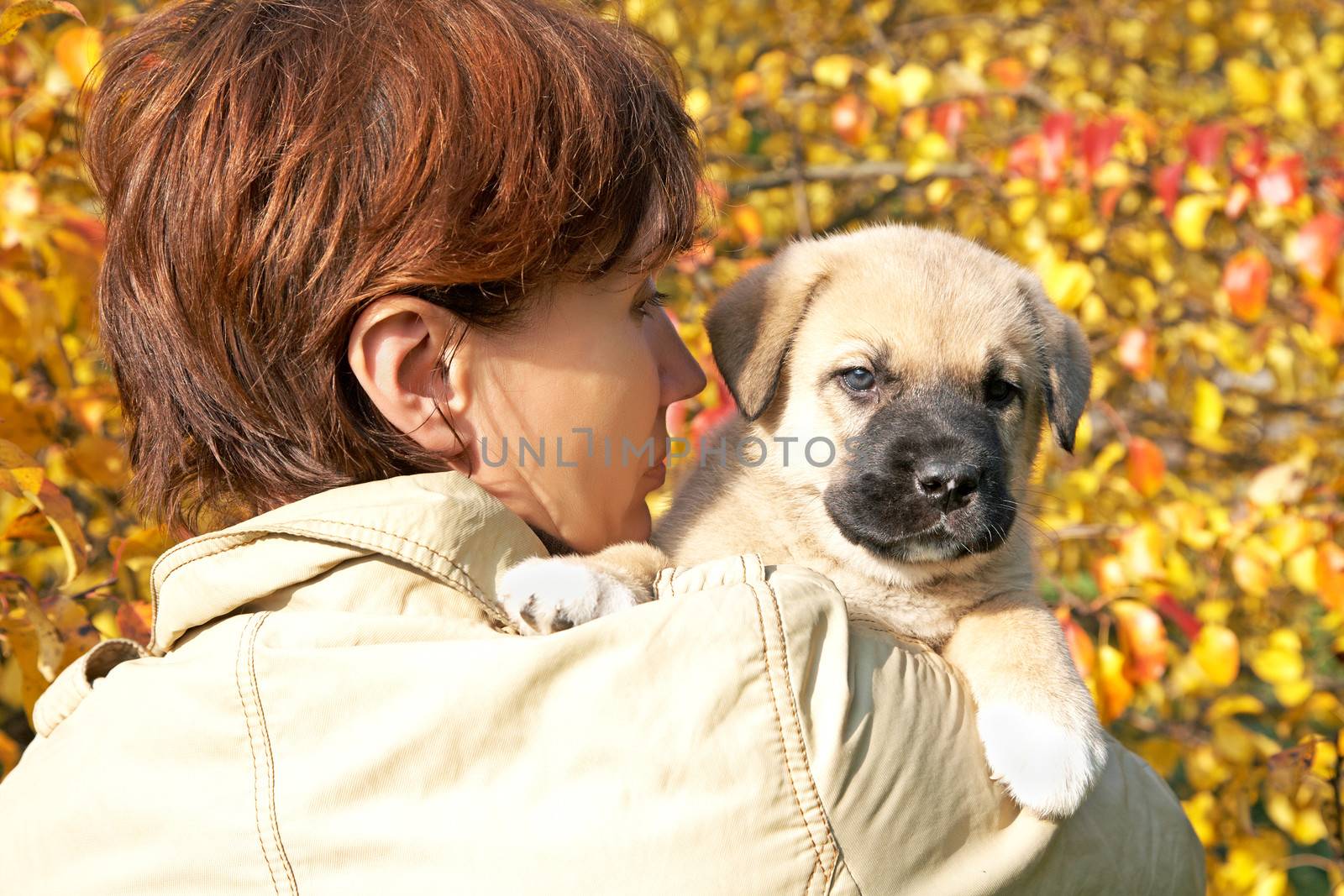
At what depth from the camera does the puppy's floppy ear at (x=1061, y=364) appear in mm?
2645

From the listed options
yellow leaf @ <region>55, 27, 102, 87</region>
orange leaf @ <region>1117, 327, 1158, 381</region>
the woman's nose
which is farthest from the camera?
orange leaf @ <region>1117, 327, 1158, 381</region>

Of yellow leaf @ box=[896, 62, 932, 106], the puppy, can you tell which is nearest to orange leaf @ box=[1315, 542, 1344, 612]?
the puppy

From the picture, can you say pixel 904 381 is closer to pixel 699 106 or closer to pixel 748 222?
pixel 748 222

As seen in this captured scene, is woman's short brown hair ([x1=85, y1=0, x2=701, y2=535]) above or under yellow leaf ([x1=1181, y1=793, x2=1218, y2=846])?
above

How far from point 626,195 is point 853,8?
5.01 meters

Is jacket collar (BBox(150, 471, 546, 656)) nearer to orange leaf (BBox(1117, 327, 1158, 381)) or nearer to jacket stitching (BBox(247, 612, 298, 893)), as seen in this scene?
jacket stitching (BBox(247, 612, 298, 893))

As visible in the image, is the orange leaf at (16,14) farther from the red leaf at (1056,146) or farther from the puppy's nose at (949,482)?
the red leaf at (1056,146)

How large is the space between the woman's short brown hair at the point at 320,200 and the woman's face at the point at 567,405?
0.05 meters

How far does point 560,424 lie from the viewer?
6.21ft

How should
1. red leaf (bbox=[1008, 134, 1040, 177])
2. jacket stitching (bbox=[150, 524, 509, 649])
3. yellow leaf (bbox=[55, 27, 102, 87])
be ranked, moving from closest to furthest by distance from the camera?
jacket stitching (bbox=[150, 524, 509, 649]) < yellow leaf (bbox=[55, 27, 102, 87]) < red leaf (bbox=[1008, 134, 1040, 177])

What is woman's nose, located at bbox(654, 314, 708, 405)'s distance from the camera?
2.18 meters

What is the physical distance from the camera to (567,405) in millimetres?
1879

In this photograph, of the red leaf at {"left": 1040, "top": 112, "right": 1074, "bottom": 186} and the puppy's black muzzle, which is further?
the red leaf at {"left": 1040, "top": 112, "right": 1074, "bottom": 186}

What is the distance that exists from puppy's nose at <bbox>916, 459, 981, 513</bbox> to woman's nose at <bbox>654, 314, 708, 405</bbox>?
0.47m
